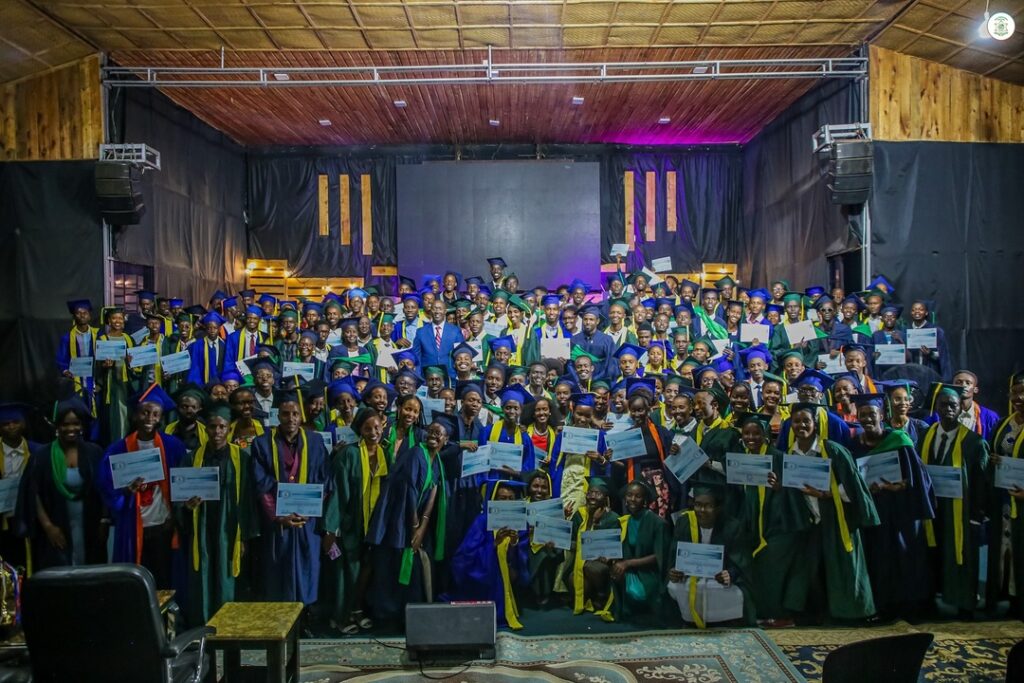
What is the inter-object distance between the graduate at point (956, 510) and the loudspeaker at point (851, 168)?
16.5ft

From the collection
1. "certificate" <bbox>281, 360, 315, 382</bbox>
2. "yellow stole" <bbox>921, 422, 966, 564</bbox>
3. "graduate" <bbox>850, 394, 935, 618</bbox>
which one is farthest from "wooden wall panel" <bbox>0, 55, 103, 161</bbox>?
"yellow stole" <bbox>921, 422, 966, 564</bbox>

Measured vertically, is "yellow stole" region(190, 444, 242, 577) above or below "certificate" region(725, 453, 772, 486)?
below

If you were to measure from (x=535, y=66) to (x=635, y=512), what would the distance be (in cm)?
648

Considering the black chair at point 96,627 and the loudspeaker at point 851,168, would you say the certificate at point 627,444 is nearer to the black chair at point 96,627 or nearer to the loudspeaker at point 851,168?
the black chair at point 96,627

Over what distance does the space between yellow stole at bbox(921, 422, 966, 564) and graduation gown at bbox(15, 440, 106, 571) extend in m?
6.04

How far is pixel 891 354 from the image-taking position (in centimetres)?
773

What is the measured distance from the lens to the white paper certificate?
5094 millimetres

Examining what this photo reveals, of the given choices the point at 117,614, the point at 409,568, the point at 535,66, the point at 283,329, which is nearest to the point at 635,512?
the point at 409,568

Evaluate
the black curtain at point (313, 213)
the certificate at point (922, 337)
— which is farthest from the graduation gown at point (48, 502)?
the black curtain at point (313, 213)

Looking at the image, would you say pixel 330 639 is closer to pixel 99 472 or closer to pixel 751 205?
pixel 99 472

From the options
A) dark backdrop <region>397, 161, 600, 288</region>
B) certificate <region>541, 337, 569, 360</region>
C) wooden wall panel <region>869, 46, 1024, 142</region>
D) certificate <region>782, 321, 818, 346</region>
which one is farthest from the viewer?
dark backdrop <region>397, 161, 600, 288</region>

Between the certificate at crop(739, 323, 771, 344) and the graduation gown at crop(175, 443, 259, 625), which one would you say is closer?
the graduation gown at crop(175, 443, 259, 625)

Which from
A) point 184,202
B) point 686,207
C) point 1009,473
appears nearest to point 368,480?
point 1009,473

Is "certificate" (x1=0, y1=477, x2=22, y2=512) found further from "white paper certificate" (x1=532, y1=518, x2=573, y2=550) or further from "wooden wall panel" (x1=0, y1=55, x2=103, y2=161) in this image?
"wooden wall panel" (x1=0, y1=55, x2=103, y2=161)
